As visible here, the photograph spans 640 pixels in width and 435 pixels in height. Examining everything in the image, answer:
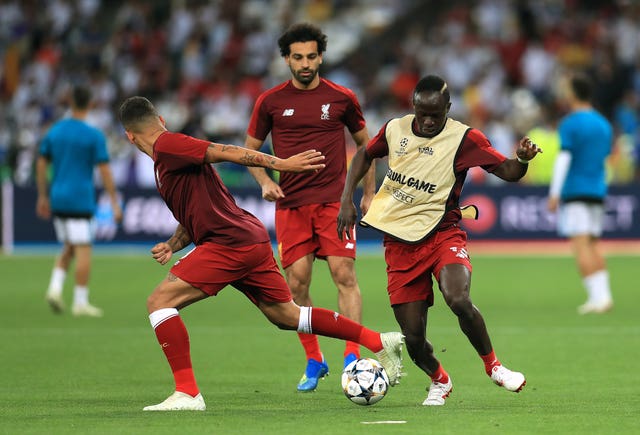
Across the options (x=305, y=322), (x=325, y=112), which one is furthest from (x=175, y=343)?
(x=325, y=112)

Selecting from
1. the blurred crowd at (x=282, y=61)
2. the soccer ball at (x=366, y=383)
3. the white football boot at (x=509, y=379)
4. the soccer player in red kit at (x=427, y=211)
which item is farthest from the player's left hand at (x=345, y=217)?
the blurred crowd at (x=282, y=61)

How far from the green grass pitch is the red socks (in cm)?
27

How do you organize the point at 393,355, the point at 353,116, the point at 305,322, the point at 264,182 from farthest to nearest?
the point at 353,116
the point at 264,182
the point at 305,322
the point at 393,355

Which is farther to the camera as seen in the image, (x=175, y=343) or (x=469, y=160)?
(x=469, y=160)

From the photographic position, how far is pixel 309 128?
9.86 m

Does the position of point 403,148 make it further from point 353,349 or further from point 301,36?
point 353,349

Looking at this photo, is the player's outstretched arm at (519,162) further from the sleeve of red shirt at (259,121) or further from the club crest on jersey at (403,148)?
the sleeve of red shirt at (259,121)

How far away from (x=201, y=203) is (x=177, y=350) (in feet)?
3.18

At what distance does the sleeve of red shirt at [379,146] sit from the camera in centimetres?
855

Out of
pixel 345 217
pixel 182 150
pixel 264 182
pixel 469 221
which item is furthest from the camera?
pixel 469 221

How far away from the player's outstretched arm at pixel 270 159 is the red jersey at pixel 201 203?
25 centimetres

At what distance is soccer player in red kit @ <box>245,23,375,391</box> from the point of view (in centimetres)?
976

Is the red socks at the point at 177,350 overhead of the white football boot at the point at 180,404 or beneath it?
overhead

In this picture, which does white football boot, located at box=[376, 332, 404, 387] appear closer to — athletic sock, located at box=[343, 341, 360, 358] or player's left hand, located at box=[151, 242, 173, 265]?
athletic sock, located at box=[343, 341, 360, 358]
